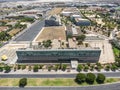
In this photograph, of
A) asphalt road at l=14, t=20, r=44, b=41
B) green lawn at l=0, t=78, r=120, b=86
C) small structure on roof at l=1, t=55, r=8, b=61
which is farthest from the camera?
asphalt road at l=14, t=20, r=44, b=41

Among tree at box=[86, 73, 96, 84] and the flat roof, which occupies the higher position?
the flat roof

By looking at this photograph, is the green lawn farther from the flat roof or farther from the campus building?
the flat roof

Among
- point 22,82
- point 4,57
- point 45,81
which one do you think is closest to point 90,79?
point 45,81

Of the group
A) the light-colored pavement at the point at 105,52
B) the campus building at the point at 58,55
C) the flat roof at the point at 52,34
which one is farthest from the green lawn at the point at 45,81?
the flat roof at the point at 52,34

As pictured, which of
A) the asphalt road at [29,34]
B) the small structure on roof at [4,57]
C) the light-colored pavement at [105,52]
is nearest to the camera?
the light-colored pavement at [105,52]

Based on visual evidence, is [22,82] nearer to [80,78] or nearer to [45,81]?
[45,81]

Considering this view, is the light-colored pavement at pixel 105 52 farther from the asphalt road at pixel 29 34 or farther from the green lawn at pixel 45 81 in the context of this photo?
the asphalt road at pixel 29 34

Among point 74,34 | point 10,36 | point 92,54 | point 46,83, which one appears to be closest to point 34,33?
point 10,36

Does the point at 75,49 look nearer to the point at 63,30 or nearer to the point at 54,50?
the point at 54,50

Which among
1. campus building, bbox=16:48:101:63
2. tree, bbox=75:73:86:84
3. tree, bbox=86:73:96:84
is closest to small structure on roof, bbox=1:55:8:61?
campus building, bbox=16:48:101:63
